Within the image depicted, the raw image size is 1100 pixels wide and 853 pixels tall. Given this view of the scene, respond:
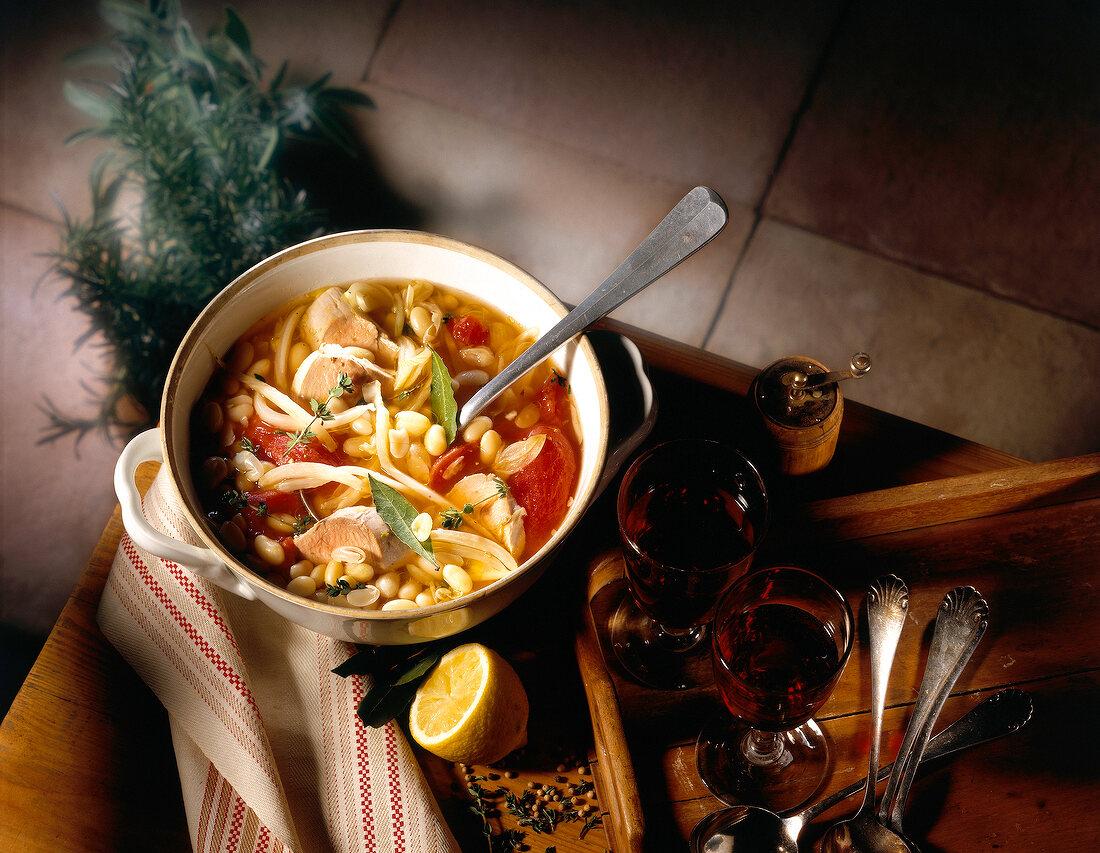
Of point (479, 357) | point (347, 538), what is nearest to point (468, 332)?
point (479, 357)

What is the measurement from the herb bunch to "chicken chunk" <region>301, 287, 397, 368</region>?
84 cm

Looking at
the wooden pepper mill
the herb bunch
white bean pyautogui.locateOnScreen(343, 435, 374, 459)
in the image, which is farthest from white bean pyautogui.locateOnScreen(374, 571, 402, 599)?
the herb bunch

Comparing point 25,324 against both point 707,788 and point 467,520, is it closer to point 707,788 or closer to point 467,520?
point 467,520

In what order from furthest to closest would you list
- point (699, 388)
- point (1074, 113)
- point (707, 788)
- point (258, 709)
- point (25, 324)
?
point (1074, 113), point (25, 324), point (699, 388), point (258, 709), point (707, 788)

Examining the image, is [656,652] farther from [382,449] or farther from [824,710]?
[382,449]

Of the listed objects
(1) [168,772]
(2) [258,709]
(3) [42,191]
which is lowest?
(3) [42,191]

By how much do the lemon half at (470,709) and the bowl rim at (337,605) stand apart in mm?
194

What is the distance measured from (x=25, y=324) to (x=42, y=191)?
1.59 feet

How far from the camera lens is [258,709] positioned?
1524 millimetres

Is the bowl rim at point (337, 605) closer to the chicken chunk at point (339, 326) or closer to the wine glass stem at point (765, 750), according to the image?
the chicken chunk at point (339, 326)

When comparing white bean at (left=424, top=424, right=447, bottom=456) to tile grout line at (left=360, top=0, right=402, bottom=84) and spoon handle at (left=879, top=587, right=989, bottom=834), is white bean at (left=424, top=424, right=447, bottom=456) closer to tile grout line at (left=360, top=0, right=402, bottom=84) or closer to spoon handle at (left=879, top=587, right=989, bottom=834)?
spoon handle at (left=879, top=587, right=989, bottom=834)

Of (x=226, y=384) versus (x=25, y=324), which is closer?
(x=226, y=384)

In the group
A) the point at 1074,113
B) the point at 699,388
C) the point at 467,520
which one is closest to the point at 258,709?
the point at 467,520

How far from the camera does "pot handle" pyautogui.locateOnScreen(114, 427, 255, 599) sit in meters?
1.25
